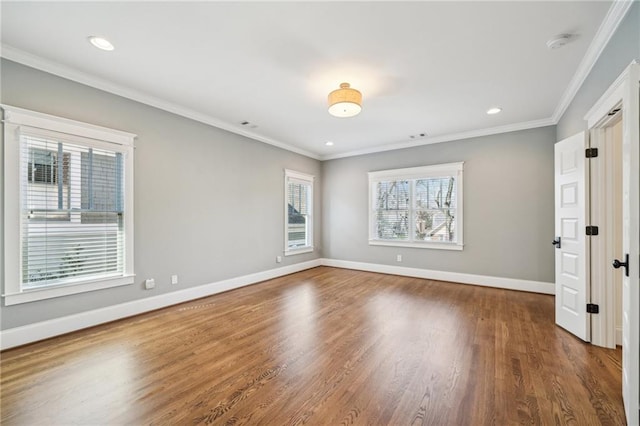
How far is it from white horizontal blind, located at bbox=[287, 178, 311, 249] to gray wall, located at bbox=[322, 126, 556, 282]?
1.76 m

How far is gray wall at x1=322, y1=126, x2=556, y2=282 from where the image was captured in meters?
4.34

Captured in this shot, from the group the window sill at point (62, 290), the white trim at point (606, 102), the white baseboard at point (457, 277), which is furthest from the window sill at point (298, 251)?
the white trim at point (606, 102)

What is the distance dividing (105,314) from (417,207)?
536cm

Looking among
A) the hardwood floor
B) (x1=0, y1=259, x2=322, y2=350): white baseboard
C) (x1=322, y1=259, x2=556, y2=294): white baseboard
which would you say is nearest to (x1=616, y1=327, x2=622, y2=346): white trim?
the hardwood floor

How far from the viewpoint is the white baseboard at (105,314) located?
2.57 m

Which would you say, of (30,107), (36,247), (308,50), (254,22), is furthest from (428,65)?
(36,247)

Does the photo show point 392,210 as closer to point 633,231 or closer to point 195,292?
point 195,292

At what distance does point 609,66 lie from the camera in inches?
86.7

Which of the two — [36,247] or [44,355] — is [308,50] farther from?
[44,355]

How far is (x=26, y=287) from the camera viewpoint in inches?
103

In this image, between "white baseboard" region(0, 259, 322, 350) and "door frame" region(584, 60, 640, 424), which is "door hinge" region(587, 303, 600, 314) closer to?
"door frame" region(584, 60, 640, 424)

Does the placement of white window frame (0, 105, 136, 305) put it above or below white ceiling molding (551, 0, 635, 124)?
below

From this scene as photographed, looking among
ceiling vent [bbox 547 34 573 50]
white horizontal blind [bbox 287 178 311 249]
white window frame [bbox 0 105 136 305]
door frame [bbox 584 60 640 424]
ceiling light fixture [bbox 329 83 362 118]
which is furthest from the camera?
white horizontal blind [bbox 287 178 311 249]

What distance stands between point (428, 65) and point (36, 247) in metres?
4.45
